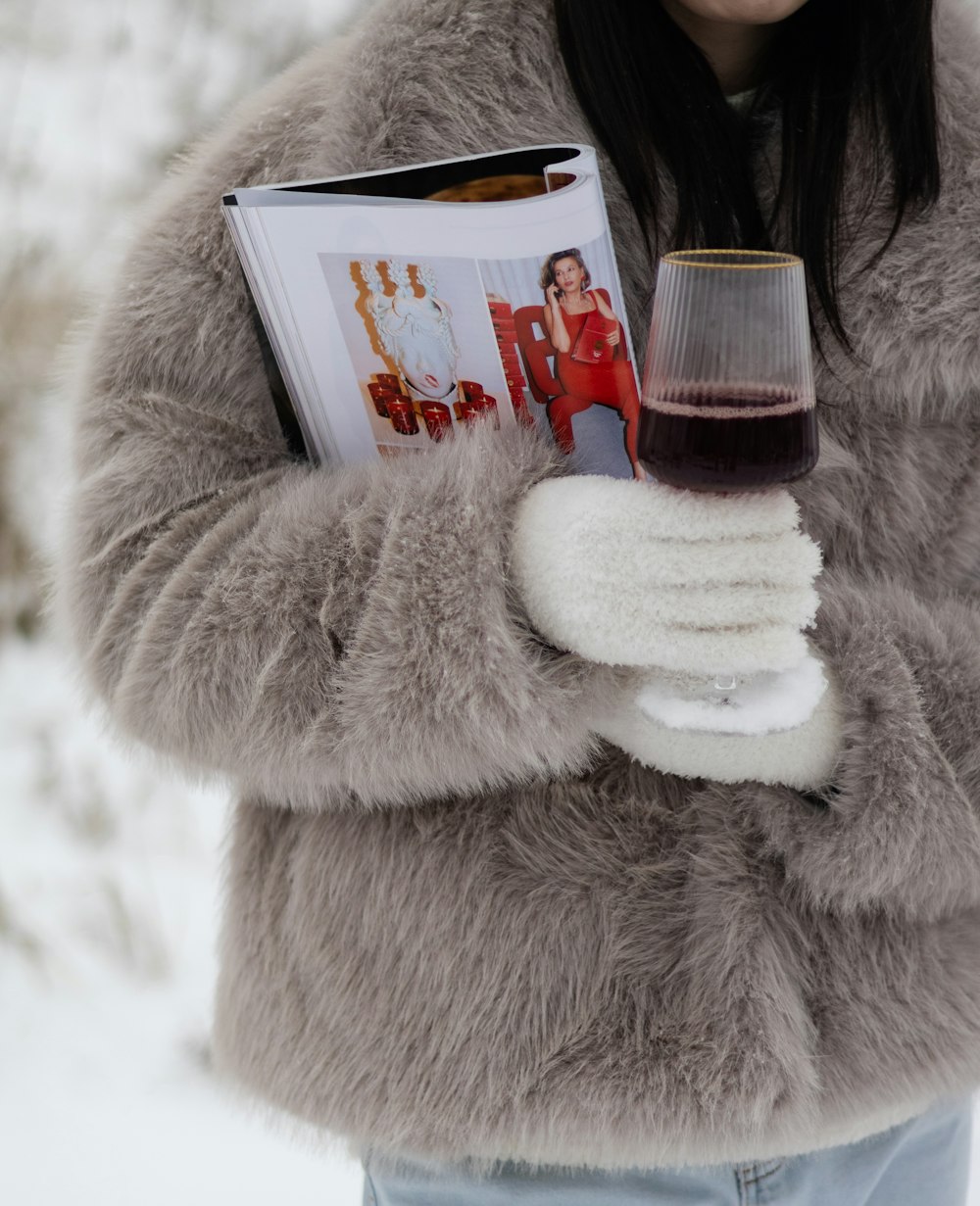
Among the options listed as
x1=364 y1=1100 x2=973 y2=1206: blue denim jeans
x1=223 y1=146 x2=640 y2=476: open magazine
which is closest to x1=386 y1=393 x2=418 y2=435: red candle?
x1=223 y1=146 x2=640 y2=476: open magazine

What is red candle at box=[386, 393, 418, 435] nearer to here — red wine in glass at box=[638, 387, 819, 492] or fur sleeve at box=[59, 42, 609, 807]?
fur sleeve at box=[59, 42, 609, 807]

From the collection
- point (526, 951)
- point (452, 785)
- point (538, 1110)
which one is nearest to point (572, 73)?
point (452, 785)

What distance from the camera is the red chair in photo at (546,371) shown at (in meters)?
0.72

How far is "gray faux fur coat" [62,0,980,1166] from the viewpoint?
708 millimetres

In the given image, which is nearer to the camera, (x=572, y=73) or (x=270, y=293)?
(x=270, y=293)

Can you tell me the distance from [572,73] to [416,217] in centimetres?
24

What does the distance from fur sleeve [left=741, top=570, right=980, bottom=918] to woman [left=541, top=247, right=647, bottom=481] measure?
0.20m

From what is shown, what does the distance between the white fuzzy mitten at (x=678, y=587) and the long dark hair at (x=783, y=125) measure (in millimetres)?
272

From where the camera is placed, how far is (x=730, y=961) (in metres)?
0.75

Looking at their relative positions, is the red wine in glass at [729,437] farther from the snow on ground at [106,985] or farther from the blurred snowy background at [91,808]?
the blurred snowy background at [91,808]

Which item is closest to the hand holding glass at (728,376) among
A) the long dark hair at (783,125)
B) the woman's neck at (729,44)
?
the long dark hair at (783,125)

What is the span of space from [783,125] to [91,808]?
204 cm

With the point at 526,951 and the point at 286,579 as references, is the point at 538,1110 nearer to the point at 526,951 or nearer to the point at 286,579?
the point at 526,951

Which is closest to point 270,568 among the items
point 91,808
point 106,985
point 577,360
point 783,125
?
point 577,360
